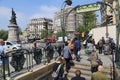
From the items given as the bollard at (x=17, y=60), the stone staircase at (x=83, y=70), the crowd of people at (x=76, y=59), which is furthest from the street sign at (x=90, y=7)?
the bollard at (x=17, y=60)

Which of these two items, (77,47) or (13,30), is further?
(13,30)

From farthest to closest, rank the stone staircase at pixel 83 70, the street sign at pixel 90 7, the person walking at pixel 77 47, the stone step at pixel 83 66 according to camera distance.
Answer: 1. the street sign at pixel 90 7
2. the person walking at pixel 77 47
3. the stone step at pixel 83 66
4. the stone staircase at pixel 83 70

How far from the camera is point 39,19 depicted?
181750 mm

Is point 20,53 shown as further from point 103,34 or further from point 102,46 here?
point 103,34

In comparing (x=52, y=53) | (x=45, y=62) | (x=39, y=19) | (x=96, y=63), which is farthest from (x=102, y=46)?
(x=39, y=19)

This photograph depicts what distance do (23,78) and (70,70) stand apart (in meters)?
4.79

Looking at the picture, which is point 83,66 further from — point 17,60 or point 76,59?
point 17,60

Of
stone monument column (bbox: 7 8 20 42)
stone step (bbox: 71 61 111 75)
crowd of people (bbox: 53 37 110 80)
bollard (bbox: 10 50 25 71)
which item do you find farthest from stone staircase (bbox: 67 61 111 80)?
stone monument column (bbox: 7 8 20 42)

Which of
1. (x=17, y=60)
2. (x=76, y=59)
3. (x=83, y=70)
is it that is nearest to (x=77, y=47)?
(x=76, y=59)

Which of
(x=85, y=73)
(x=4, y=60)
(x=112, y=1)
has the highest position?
(x=112, y=1)

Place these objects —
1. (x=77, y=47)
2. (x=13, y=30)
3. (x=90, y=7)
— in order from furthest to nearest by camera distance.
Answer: (x=13, y=30) → (x=90, y=7) → (x=77, y=47)

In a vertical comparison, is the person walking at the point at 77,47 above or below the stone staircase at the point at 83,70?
above

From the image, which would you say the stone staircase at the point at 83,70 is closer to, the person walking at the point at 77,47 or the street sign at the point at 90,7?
the person walking at the point at 77,47

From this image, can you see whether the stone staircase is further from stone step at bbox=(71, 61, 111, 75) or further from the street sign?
the street sign
